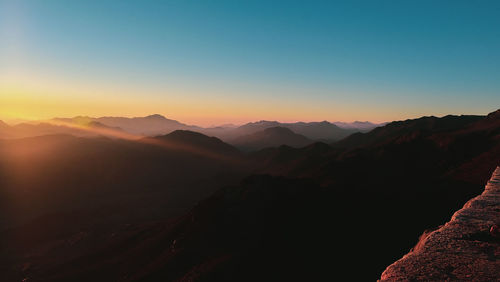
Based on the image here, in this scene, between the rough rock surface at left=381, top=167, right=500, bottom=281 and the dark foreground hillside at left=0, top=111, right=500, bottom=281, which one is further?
the dark foreground hillside at left=0, top=111, right=500, bottom=281

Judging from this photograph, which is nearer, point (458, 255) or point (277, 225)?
point (458, 255)

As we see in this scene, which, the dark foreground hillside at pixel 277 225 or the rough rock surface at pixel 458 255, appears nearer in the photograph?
the rough rock surface at pixel 458 255

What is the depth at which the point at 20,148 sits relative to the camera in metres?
168

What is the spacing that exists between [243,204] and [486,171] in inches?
1692

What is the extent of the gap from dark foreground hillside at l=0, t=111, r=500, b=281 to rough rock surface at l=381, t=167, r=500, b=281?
613 inches

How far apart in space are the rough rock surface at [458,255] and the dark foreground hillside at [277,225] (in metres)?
15.6

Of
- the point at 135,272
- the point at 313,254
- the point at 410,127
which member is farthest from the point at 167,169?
the point at 410,127

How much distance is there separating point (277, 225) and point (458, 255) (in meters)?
23.6

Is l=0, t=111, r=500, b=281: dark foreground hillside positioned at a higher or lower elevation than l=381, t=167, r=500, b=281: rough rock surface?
lower

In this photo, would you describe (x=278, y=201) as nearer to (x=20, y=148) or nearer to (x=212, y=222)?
(x=212, y=222)

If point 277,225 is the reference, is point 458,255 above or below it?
above

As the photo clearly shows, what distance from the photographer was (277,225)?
29.1m

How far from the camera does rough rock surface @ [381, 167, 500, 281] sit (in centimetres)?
590

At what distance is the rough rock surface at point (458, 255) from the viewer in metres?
5.90
